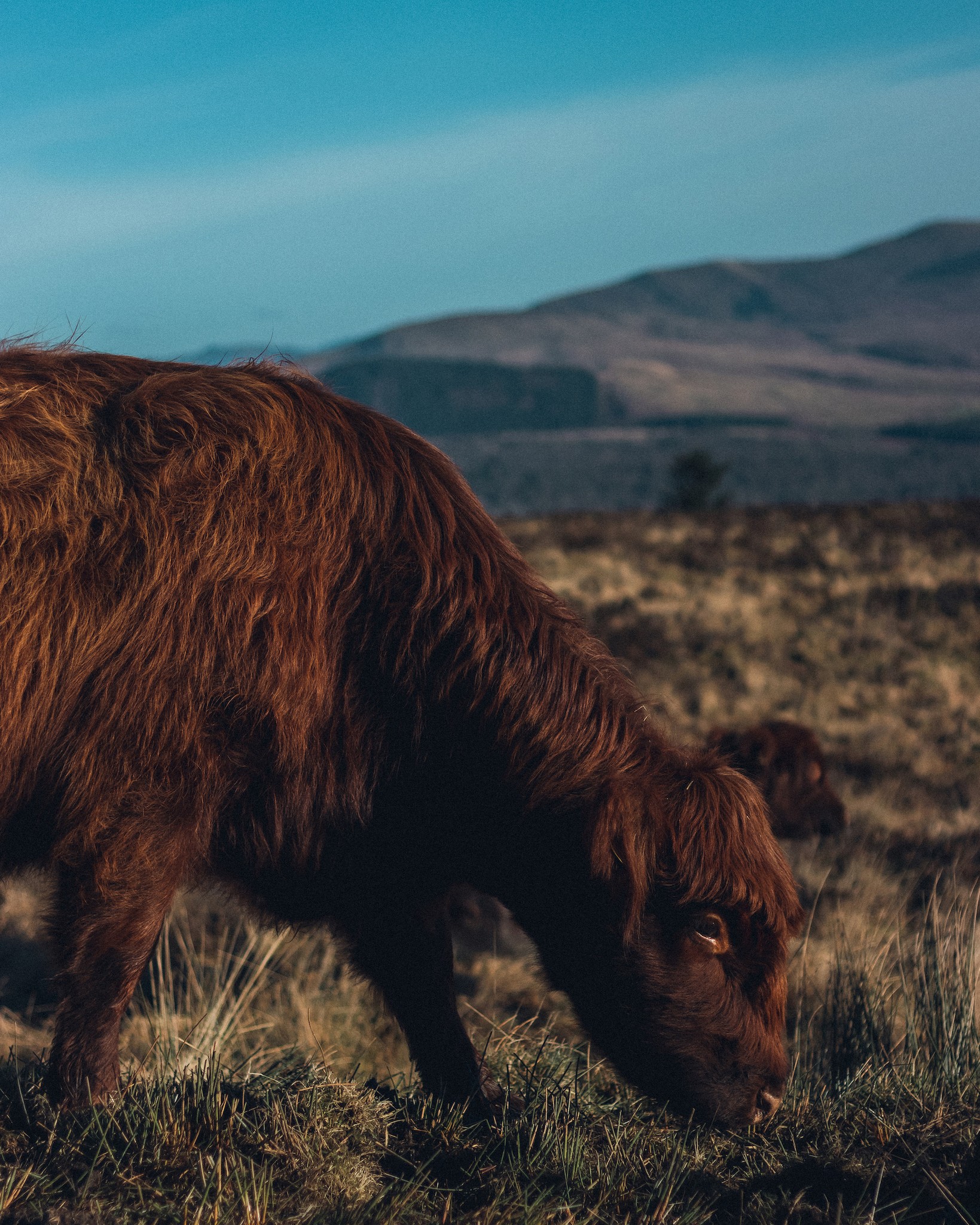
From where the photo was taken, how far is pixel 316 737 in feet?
9.66

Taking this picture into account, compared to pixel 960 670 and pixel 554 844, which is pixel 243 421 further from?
pixel 960 670

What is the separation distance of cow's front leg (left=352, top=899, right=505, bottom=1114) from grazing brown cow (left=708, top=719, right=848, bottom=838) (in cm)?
452

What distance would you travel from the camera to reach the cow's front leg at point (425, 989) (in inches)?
133

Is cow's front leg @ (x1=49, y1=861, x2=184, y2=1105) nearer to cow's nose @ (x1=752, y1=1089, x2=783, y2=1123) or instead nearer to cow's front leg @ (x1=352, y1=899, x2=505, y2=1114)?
cow's front leg @ (x1=352, y1=899, x2=505, y2=1114)

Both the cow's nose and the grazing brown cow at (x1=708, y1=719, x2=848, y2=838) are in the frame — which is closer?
the cow's nose

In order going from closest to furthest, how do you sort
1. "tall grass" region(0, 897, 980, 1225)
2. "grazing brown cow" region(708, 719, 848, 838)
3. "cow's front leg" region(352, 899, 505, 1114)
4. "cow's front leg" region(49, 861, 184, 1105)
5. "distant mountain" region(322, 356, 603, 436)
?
"tall grass" region(0, 897, 980, 1225) → "cow's front leg" region(49, 861, 184, 1105) → "cow's front leg" region(352, 899, 505, 1114) → "grazing brown cow" region(708, 719, 848, 838) → "distant mountain" region(322, 356, 603, 436)

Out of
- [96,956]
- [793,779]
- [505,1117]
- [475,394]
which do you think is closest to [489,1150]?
[505,1117]

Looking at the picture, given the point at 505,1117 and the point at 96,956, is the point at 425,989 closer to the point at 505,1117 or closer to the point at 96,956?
the point at 505,1117

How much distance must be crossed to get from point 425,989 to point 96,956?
1.04m

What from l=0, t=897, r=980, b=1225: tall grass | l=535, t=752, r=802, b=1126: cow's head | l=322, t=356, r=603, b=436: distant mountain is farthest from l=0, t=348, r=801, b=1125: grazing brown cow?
l=322, t=356, r=603, b=436: distant mountain

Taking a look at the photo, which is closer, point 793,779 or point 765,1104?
point 765,1104

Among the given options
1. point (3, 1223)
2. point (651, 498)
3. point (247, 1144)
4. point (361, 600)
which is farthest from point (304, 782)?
point (651, 498)

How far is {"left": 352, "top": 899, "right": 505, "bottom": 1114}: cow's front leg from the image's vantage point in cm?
339

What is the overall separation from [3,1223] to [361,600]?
164 cm
